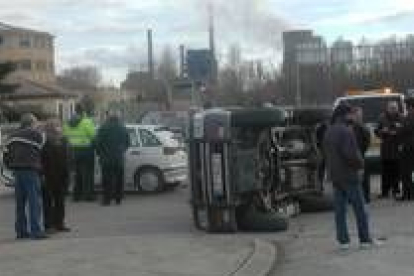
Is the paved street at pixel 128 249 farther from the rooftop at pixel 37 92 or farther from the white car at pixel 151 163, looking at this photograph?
the rooftop at pixel 37 92

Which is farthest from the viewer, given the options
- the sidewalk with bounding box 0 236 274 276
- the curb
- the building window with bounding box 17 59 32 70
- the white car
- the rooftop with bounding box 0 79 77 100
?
the building window with bounding box 17 59 32 70

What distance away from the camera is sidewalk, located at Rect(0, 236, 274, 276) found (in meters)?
12.4

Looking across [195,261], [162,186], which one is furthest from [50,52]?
[195,261]

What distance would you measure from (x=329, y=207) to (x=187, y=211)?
2.55 m

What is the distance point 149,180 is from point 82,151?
2317 millimetres

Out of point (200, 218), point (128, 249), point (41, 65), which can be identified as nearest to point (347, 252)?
point (128, 249)

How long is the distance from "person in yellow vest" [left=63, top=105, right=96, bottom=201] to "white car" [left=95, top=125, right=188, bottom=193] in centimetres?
169

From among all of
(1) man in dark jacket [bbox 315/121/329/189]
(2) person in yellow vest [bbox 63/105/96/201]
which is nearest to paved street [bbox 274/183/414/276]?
(1) man in dark jacket [bbox 315/121/329/189]

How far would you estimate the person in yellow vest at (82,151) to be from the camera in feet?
74.6

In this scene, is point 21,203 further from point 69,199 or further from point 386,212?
point 69,199

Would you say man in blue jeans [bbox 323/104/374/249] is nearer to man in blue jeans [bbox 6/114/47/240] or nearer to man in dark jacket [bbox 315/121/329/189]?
man in blue jeans [bbox 6/114/47/240]

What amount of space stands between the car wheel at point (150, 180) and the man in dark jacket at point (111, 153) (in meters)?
2.51

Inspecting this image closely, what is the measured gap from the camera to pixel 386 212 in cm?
1800

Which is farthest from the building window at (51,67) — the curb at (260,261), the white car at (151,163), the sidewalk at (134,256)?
the curb at (260,261)
